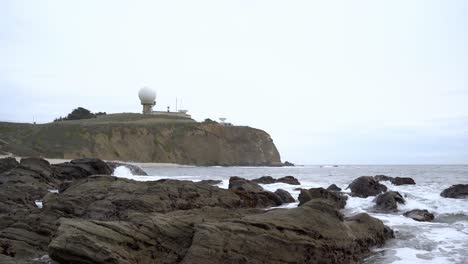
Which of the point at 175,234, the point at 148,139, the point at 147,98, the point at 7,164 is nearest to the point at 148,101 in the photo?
the point at 147,98

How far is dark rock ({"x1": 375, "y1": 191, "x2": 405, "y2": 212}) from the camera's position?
21.1m

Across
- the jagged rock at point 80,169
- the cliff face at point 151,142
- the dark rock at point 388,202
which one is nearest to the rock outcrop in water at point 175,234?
the dark rock at point 388,202

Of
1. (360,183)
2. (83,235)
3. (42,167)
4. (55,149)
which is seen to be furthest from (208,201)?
(55,149)

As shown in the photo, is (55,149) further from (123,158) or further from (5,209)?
(5,209)

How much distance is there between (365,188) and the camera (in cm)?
2606

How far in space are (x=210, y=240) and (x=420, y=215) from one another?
1171cm

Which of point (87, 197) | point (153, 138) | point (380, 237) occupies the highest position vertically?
point (153, 138)

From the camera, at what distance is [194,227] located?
10.9 meters

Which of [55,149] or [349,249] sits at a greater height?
[55,149]

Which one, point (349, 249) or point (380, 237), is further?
point (380, 237)

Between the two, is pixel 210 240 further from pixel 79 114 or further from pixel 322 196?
pixel 79 114

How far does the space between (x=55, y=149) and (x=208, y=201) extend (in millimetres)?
82367

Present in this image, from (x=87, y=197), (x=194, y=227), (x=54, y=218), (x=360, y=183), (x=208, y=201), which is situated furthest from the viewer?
(x=360, y=183)

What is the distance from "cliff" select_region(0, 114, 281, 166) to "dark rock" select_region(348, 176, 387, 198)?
239ft
